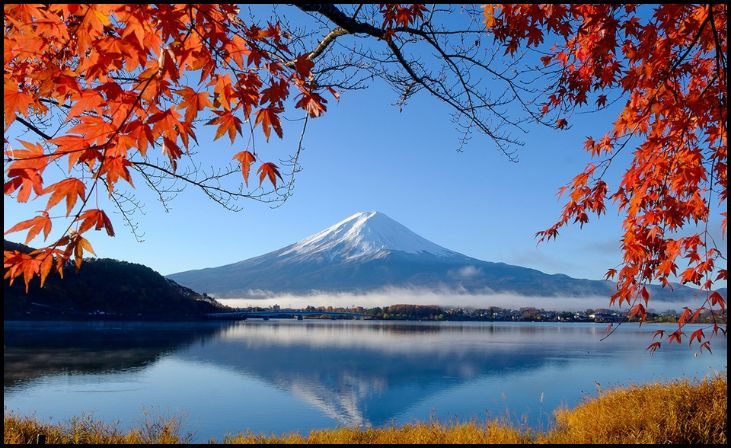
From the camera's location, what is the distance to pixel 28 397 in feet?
75.8

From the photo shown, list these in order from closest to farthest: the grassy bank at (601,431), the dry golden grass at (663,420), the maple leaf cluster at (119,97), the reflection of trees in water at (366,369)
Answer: the maple leaf cluster at (119,97), the dry golden grass at (663,420), the grassy bank at (601,431), the reflection of trees in water at (366,369)

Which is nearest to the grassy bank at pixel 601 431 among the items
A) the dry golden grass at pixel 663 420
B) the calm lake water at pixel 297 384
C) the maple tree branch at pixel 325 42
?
the dry golden grass at pixel 663 420

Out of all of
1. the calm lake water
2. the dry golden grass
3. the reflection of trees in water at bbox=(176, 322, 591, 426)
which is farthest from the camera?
the reflection of trees in water at bbox=(176, 322, 591, 426)

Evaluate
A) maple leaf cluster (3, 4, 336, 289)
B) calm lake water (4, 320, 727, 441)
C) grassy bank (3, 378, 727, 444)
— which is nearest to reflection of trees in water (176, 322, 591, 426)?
calm lake water (4, 320, 727, 441)

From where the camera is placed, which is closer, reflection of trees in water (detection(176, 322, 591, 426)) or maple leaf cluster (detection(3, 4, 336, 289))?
maple leaf cluster (detection(3, 4, 336, 289))

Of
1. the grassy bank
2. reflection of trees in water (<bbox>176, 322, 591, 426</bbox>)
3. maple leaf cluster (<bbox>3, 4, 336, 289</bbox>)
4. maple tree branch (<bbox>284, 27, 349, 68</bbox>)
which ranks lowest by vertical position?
reflection of trees in water (<bbox>176, 322, 591, 426</bbox>)

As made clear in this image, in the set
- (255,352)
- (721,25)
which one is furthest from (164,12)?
(255,352)

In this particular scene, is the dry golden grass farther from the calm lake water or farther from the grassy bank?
the calm lake water

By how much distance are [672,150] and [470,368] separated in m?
35.6

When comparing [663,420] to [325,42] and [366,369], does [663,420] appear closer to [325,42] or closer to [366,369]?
[325,42]

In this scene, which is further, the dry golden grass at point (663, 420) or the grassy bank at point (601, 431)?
the grassy bank at point (601, 431)

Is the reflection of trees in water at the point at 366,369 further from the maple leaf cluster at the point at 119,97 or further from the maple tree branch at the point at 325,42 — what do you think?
the maple leaf cluster at the point at 119,97

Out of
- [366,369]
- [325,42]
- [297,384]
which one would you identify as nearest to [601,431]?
[325,42]

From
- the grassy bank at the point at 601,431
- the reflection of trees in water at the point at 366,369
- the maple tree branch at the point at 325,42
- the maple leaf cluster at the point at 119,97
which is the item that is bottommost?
the reflection of trees in water at the point at 366,369
